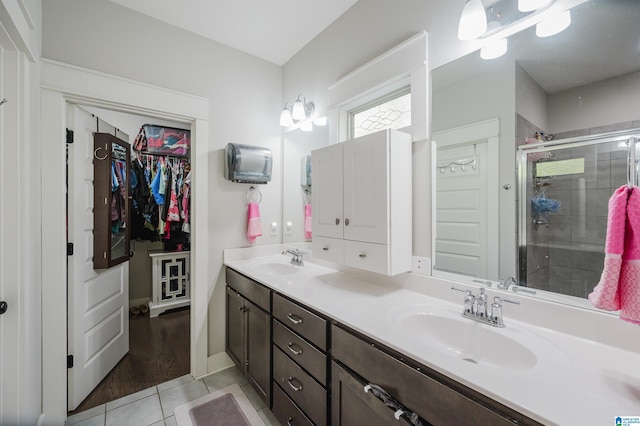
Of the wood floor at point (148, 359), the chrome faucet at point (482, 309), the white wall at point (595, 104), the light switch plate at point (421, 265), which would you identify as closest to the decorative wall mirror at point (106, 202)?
the wood floor at point (148, 359)

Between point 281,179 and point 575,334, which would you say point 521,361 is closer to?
point 575,334

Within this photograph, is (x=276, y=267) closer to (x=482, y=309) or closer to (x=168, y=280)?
(x=482, y=309)

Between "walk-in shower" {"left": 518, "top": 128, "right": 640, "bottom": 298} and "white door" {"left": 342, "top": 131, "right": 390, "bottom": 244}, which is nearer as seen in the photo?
"walk-in shower" {"left": 518, "top": 128, "right": 640, "bottom": 298}

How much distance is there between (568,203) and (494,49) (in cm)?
77

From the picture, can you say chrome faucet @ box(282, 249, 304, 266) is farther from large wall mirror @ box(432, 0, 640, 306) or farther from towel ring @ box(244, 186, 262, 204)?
large wall mirror @ box(432, 0, 640, 306)

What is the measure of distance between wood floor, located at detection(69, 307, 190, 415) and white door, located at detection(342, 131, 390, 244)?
6.42ft

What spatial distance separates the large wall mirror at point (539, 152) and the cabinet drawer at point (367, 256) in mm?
292

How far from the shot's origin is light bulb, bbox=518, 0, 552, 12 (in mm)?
1027

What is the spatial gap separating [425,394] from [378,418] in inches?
10.0

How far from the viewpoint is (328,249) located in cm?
169

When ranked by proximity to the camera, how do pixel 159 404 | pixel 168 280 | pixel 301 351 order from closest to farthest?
pixel 301 351, pixel 159 404, pixel 168 280

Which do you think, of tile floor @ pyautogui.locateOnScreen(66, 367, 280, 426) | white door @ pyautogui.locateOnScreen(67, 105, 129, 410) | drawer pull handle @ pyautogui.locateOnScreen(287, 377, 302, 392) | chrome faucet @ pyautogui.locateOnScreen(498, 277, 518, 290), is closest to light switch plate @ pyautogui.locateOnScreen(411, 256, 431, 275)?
chrome faucet @ pyautogui.locateOnScreen(498, 277, 518, 290)

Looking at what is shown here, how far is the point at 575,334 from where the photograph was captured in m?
0.97

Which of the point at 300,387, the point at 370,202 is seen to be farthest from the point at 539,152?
the point at 300,387
